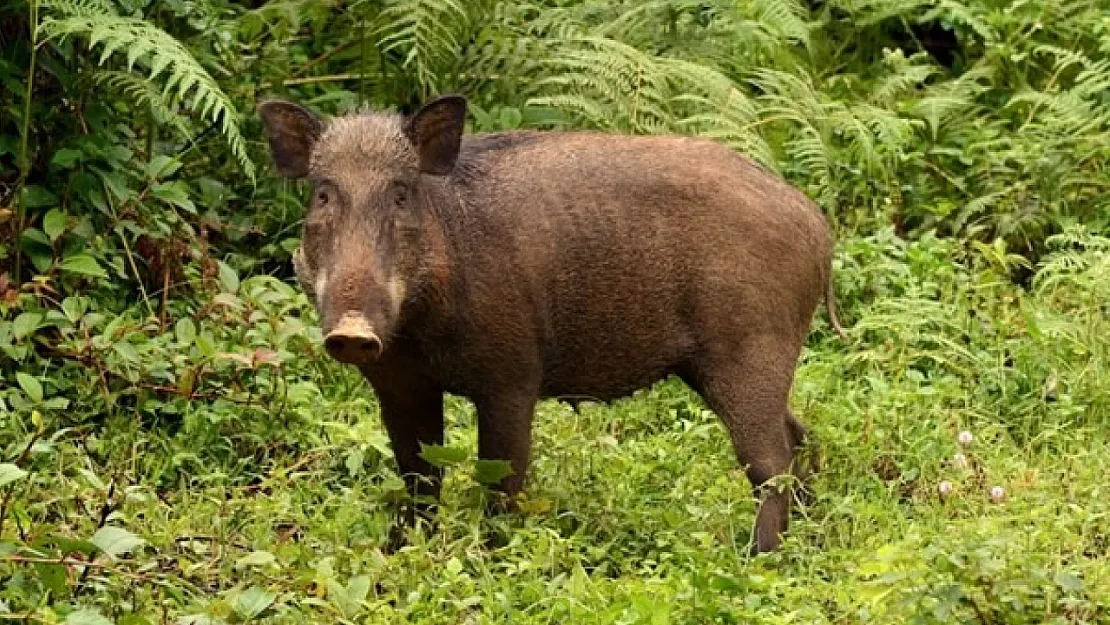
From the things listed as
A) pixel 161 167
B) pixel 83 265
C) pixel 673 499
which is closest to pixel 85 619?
pixel 673 499

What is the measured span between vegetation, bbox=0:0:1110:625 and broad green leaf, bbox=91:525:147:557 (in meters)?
0.02

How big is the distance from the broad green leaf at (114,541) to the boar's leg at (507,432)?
1.45m

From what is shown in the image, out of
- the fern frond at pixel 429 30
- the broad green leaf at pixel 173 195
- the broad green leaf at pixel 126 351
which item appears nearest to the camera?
the broad green leaf at pixel 126 351

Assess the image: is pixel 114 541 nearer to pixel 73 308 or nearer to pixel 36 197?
pixel 73 308

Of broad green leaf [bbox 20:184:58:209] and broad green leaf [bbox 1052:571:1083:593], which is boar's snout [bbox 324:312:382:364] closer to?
broad green leaf [bbox 1052:571:1083:593]

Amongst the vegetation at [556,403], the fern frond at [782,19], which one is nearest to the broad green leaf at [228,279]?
the vegetation at [556,403]

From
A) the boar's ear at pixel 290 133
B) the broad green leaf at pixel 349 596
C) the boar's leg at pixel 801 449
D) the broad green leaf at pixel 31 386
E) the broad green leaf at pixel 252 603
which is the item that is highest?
the boar's ear at pixel 290 133

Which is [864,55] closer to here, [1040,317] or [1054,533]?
[1040,317]

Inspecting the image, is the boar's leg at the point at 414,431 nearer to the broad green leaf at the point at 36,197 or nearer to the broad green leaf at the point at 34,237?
the broad green leaf at the point at 34,237

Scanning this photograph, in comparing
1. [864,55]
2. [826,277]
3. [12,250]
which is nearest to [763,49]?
[864,55]

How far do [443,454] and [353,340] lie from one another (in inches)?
20.3

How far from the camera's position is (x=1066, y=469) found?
7430 mm

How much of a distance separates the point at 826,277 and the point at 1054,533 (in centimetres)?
118

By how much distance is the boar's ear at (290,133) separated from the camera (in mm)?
6535
